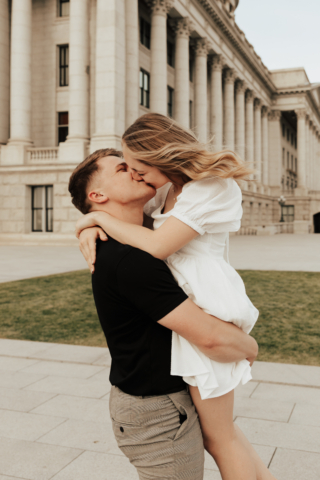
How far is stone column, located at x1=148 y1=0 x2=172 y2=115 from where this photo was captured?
3547 cm

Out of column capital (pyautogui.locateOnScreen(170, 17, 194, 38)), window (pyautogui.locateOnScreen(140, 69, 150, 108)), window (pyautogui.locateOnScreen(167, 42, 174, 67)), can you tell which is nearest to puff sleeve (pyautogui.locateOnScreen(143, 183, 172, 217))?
window (pyautogui.locateOnScreen(140, 69, 150, 108))

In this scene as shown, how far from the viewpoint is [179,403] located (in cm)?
203

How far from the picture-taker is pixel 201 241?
2107 mm

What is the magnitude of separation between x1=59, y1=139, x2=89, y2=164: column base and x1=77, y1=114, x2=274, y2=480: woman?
28.7 metres

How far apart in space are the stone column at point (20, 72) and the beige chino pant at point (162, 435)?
30892mm

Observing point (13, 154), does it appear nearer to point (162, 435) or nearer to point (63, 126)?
point (63, 126)

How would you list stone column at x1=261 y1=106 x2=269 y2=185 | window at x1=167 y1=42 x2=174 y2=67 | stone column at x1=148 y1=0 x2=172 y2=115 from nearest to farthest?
stone column at x1=148 y1=0 x2=172 y2=115 < window at x1=167 y1=42 x2=174 y2=67 < stone column at x1=261 y1=106 x2=269 y2=185

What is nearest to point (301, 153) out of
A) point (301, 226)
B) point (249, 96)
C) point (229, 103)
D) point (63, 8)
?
point (301, 226)

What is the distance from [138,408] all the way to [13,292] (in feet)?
32.5

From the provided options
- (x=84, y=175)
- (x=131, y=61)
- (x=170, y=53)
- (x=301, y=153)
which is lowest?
(x=84, y=175)

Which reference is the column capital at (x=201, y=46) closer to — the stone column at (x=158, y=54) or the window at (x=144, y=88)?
the stone column at (x=158, y=54)

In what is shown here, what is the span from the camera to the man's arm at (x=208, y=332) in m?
1.90

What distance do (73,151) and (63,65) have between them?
289 inches

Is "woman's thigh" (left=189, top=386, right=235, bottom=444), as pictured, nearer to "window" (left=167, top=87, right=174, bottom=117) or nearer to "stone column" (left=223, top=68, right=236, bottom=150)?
"window" (left=167, top=87, right=174, bottom=117)
